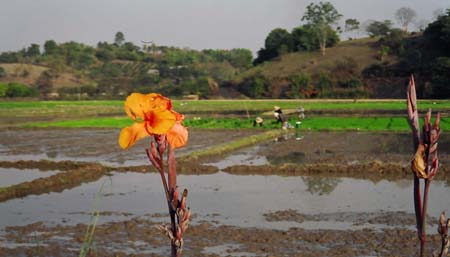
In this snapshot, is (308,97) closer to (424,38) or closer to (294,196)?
Result: (424,38)

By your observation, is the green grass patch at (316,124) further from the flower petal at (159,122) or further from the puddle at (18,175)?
the flower petal at (159,122)

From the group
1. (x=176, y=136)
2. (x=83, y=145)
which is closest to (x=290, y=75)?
(x=83, y=145)

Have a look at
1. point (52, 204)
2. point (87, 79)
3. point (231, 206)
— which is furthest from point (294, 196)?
point (87, 79)

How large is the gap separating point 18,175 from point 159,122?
53.6ft

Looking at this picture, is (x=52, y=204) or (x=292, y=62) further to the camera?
(x=292, y=62)

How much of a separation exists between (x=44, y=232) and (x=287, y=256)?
13.3 ft

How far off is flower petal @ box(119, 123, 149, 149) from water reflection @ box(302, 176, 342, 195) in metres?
12.2

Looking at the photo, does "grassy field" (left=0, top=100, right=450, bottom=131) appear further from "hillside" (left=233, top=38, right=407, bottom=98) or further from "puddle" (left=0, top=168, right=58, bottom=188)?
"hillside" (left=233, top=38, right=407, bottom=98)

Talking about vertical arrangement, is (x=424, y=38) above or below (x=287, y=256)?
above

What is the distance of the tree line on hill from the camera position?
5894cm

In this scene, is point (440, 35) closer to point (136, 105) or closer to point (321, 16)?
point (321, 16)

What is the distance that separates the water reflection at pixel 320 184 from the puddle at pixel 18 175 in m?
6.78

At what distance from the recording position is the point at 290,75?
64.9 meters

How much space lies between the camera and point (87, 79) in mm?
92375
